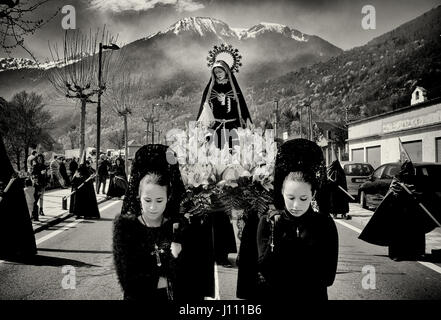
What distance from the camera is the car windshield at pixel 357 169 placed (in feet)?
51.7

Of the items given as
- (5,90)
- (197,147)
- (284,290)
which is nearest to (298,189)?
(284,290)

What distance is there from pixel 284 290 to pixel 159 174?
48.6 inches

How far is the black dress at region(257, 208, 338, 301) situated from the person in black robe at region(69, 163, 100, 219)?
9.11m

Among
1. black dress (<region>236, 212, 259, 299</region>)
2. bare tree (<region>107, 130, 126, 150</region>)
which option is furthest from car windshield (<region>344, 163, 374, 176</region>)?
bare tree (<region>107, 130, 126, 150</region>)

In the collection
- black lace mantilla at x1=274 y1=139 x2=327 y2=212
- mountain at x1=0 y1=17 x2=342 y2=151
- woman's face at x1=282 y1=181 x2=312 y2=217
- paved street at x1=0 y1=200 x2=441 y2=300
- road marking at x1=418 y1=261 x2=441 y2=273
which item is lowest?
road marking at x1=418 y1=261 x2=441 y2=273

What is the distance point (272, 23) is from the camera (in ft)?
13.4

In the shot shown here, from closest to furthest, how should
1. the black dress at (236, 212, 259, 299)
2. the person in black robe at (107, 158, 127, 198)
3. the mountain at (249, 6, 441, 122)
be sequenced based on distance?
the black dress at (236, 212, 259, 299) → the person in black robe at (107, 158, 127, 198) → the mountain at (249, 6, 441, 122)

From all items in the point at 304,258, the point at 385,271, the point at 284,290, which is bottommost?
the point at 385,271

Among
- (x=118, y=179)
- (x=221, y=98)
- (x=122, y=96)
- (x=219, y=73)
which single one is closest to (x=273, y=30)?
(x=219, y=73)

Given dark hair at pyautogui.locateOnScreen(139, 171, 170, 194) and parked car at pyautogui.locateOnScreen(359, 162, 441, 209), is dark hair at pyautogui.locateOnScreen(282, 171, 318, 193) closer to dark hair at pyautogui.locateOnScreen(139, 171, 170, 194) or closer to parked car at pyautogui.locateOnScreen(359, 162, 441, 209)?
dark hair at pyautogui.locateOnScreen(139, 171, 170, 194)

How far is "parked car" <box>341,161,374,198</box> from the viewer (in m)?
14.7
